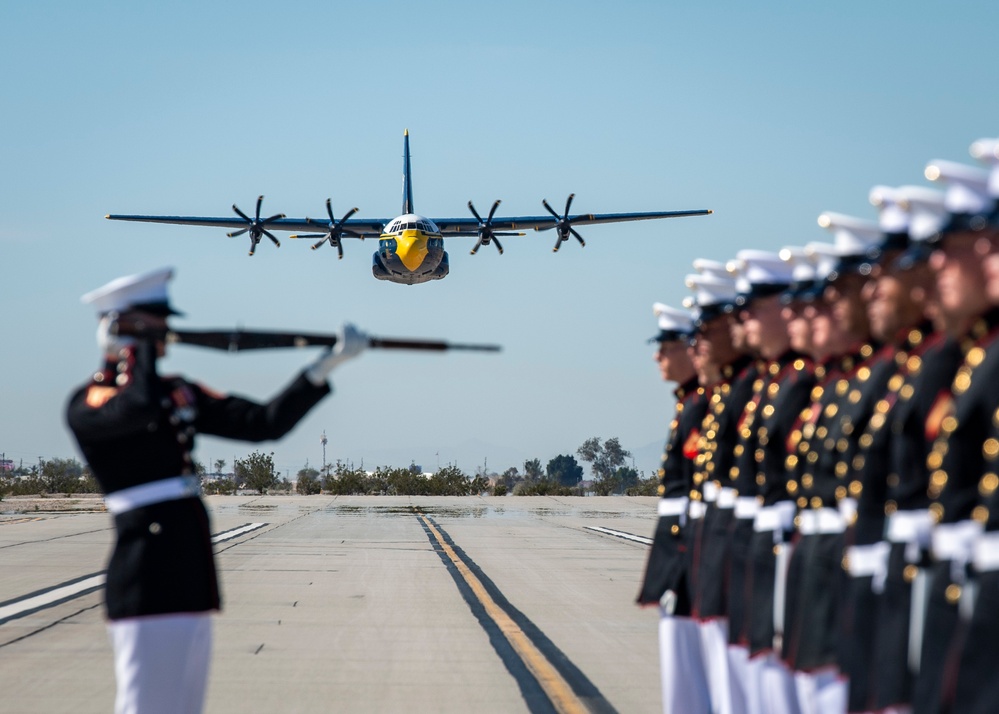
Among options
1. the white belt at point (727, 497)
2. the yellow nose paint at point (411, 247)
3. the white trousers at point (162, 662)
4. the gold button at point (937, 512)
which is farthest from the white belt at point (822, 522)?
the yellow nose paint at point (411, 247)

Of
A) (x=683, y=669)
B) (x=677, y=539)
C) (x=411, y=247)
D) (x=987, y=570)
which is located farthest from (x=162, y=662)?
(x=411, y=247)

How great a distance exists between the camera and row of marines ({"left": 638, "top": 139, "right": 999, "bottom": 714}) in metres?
3.58

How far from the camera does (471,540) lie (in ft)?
69.6

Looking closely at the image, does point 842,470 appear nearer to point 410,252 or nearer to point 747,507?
point 747,507

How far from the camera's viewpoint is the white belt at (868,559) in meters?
4.22

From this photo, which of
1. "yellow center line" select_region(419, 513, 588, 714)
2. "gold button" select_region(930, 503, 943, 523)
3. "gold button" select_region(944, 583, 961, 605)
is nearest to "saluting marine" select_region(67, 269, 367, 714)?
"gold button" select_region(930, 503, 943, 523)

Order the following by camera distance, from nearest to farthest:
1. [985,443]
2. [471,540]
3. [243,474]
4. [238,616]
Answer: [985,443] < [238,616] < [471,540] < [243,474]

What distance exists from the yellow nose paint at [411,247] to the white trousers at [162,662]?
38447 mm

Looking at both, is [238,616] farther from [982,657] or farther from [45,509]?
[45,509]

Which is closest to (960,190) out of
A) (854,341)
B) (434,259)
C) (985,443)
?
(985,443)

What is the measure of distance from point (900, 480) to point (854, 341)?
0.87m

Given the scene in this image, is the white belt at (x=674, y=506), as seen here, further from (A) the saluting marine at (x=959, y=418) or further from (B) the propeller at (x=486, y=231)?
(B) the propeller at (x=486, y=231)

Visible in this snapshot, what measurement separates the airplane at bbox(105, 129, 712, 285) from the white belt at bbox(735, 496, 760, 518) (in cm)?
3785

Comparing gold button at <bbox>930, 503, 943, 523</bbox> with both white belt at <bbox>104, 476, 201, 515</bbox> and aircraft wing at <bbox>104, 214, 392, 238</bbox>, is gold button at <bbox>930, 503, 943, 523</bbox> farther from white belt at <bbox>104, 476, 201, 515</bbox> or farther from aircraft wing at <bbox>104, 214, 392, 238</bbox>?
aircraft wing at <bbox>104, 214, 392, 238</bbox>
